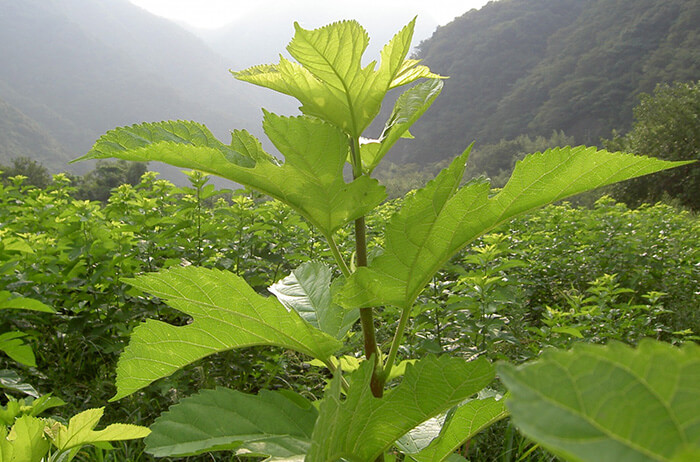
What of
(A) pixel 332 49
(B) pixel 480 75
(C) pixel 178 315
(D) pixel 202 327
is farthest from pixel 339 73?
(B) pixel 480 75

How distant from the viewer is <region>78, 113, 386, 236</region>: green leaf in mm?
598

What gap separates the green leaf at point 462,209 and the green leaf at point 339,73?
0.23 m

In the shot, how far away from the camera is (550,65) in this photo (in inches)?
2175

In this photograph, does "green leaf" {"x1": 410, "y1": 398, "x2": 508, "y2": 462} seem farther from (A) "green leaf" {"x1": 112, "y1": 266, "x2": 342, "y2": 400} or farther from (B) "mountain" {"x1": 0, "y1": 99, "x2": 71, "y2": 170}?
(B) "mountain" {"x1": 0, "y1": 99, "x2": 71, "y2": 170}

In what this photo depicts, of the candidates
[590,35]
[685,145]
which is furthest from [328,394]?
[590,35]

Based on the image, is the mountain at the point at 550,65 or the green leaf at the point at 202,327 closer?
the green leaf at the point at 202,327

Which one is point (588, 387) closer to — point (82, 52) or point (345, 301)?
point (345, 301)

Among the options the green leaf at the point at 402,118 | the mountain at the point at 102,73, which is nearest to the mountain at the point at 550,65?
the green leaf at the point at 402,118

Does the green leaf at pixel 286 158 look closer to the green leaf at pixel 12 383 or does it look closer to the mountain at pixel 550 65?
the green leaf at pixel 12 383

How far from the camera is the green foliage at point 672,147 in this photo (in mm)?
17594

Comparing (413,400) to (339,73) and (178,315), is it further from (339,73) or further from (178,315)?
(178,315)

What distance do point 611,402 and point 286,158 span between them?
19.7 inches

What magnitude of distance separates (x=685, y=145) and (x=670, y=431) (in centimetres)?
2301

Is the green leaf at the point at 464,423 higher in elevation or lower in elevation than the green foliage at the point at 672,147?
higher
